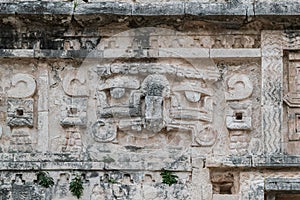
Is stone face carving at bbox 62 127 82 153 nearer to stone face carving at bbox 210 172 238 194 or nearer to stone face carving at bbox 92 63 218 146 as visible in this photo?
stone face carving at bbox 92 63 218 146

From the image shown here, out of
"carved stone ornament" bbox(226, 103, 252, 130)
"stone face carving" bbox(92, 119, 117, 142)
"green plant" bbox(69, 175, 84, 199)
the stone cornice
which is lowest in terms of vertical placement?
"green plant" bbox(69, 175, 84, 199)

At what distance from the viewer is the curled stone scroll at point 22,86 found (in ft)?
35.7

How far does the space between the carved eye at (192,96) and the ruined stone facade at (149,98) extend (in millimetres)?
13

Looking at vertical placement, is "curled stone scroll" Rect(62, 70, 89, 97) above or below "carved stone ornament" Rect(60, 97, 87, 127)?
above

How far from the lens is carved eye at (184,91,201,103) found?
1078 centimetres

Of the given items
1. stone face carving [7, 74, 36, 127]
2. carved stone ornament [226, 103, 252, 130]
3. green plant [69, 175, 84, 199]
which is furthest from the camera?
stone face carving [7, 74, 36, 127]

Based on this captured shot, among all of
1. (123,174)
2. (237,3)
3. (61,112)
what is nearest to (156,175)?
(123,174)

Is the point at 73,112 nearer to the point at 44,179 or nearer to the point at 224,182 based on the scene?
the point at 44,179

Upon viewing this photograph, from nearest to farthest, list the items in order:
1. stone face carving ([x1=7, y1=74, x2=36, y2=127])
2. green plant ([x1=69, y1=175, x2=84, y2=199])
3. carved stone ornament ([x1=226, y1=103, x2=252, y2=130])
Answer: green plant ([x1=69, y1=175, x2=84, y2=199])
carved stone ornament ([x1=226, y1=103, x2=252, y2=130])
stone face carving ([x1=7, y1=74, x2=36, y2=127])

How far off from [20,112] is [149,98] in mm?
1293

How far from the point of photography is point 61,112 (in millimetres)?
10859

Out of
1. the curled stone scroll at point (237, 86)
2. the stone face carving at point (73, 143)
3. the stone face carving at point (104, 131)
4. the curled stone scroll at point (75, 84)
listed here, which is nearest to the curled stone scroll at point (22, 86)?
the curled stone scroll at point (75, 84)

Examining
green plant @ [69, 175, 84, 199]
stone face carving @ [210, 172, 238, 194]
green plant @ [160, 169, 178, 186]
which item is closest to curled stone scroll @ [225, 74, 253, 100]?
stone face carving @ [210, 172, 238, 194]

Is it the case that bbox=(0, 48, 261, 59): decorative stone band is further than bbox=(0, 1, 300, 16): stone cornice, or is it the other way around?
bbox=(0, 48, 261, 59): decorative stone band
